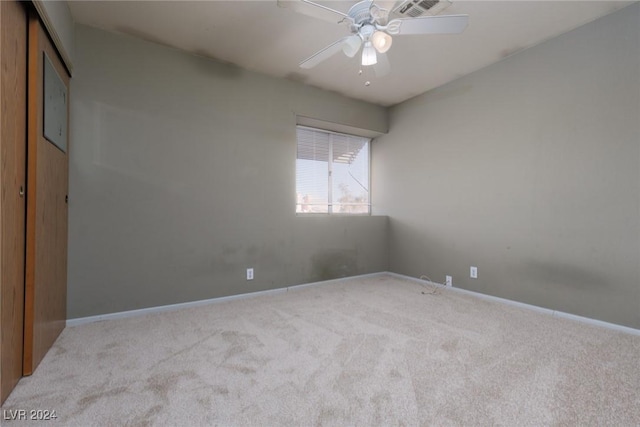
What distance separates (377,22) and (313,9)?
44 cm

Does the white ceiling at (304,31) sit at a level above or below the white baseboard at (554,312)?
above

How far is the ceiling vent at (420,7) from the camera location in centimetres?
202

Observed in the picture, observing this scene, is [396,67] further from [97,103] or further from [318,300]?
[97,103]

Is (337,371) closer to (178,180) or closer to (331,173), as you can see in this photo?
(178,180)

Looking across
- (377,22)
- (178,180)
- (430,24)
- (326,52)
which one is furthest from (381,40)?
(178,180)

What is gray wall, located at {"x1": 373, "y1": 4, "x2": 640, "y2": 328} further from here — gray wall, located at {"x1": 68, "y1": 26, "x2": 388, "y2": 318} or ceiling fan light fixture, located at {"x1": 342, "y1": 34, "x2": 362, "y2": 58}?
ceiling fan light fixture, located at {"x1": 342, "y1": 34, "x2": 362, "y2": 58}

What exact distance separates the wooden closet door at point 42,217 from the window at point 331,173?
232 cm

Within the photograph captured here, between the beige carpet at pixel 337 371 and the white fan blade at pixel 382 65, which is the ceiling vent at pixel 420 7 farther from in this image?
the beige carpet at pixel 337 371

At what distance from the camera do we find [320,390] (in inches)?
58.6

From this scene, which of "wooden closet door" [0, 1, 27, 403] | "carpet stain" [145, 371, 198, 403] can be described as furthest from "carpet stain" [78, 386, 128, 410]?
"wooden closet door" [0, 1, 27, 403]

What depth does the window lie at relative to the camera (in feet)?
12.6

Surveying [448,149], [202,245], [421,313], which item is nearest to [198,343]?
[202,245]

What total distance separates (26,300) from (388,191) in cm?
382

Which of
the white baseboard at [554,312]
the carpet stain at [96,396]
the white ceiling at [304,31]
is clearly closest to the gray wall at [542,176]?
the white baseboard at [554,312]
